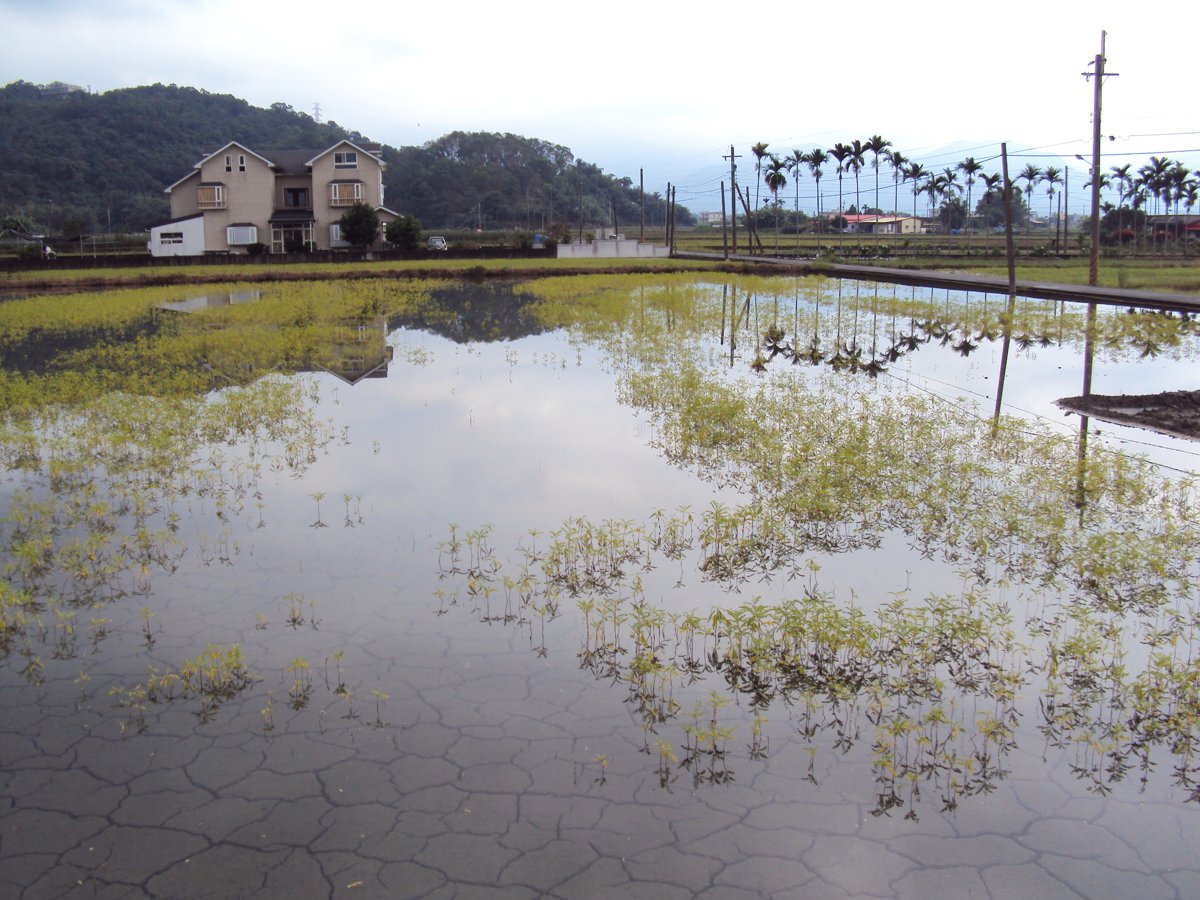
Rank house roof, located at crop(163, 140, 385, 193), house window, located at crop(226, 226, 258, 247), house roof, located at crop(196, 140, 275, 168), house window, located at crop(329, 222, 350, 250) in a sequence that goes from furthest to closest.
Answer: house window, located at crop(329, 222, 350, 250)
house roof, located at crop(163, 140, 385, 193)
house window, located at crop(226, 226, 258, 247)
house roof, located at crop(196, 140, 275, 168)

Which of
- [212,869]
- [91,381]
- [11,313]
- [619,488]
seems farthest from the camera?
[11,313]

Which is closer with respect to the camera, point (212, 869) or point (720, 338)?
point (212, 869)

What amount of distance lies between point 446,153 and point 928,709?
106172 millimetres

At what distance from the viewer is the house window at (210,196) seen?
46.4 m

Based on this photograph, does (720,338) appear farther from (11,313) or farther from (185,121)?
(185,121)

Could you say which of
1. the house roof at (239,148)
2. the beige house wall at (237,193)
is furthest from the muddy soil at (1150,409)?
the house roof at (239,148)

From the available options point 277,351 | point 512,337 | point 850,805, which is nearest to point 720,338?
point 512,337

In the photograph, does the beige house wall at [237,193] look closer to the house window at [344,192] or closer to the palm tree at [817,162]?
the house window at [344,192]

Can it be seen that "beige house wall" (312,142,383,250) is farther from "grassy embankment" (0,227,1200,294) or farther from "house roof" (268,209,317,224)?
"grassy embankment" (0,227,1200,294)

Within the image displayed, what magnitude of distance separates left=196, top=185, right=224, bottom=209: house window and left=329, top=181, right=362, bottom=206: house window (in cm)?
535

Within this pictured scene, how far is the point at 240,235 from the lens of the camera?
46969mm

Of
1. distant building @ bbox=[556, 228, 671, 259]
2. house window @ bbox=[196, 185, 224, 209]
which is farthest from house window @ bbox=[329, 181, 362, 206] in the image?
distant building @ bbox=[556, 228, 671, 259]

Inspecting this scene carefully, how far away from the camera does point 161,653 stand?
17.8 ft

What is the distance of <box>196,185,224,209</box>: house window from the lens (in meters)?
46.4
